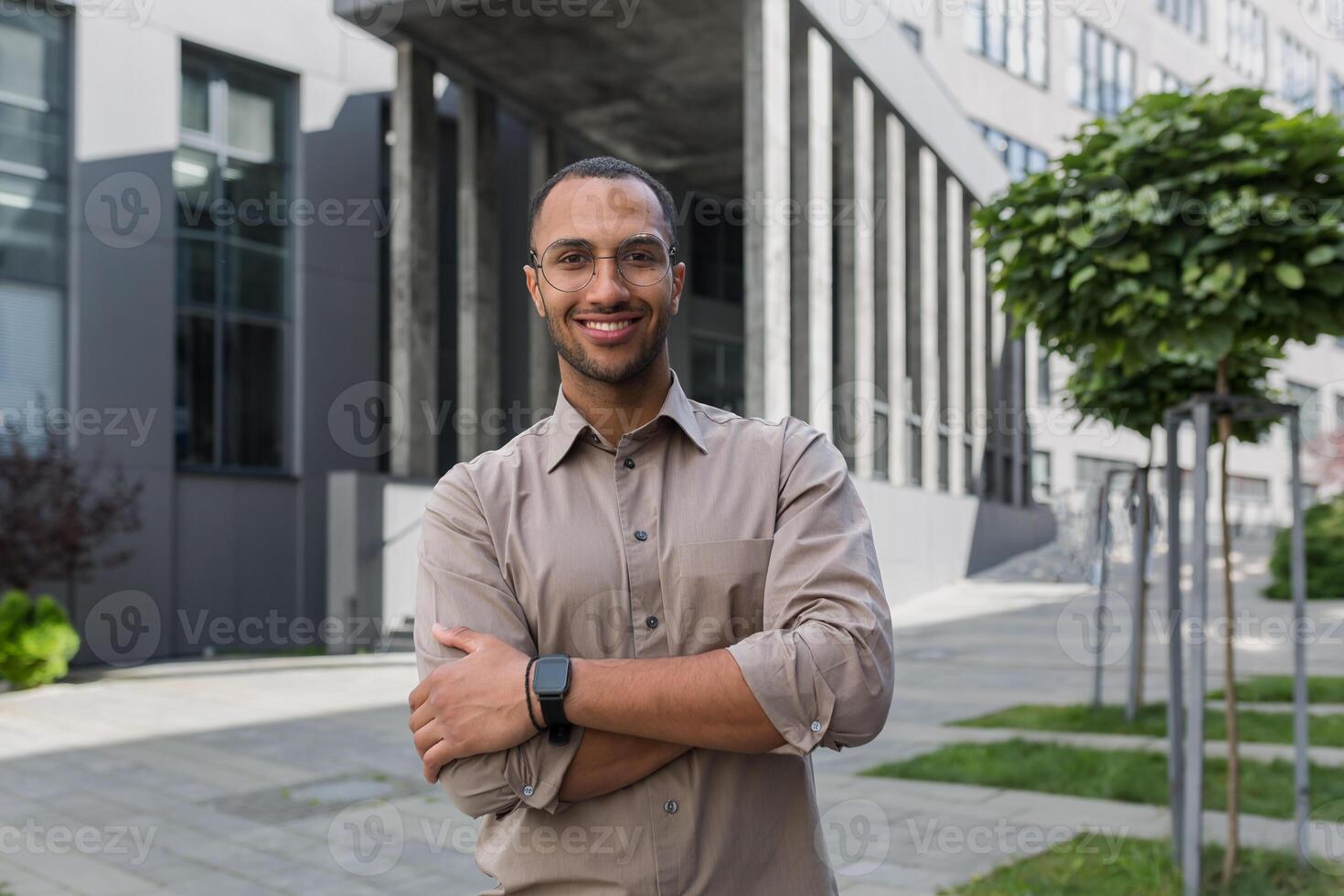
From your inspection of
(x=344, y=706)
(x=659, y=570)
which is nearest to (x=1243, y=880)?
(x=659, y=570)

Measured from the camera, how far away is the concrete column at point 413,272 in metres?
19.5

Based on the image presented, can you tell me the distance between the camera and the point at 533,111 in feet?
75.7

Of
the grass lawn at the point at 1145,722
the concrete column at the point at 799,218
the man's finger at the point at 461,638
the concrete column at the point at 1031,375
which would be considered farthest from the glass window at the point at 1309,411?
the man's finger at the point at 461,638

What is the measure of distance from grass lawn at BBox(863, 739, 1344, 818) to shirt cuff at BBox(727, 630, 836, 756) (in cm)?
606

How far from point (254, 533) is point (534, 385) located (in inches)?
240

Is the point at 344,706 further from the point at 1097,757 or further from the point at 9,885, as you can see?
the point at 1097,757

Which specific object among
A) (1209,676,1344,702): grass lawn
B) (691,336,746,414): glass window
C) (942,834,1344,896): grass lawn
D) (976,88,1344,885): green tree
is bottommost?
(1209,676,1344,702): grass lawn

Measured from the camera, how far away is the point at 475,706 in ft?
7.13

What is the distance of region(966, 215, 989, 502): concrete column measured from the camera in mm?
30438

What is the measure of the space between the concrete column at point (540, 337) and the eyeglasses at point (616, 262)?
20.5 metres

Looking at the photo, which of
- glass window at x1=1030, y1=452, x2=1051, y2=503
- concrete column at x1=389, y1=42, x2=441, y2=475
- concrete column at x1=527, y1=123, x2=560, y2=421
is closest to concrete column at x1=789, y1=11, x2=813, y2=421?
concrete column at x1=527, y1=123, x2=560, y2=421

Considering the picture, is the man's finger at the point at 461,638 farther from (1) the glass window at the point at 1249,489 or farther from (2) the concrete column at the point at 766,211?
(1) the glass window at the point at 1249,489

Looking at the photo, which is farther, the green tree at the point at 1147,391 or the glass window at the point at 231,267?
the glass window at the point at 231,267

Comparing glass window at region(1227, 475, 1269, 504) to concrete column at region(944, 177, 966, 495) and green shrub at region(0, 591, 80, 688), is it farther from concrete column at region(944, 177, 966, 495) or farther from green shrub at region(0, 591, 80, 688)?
green shrub at region(0, 591, 80, 688)
